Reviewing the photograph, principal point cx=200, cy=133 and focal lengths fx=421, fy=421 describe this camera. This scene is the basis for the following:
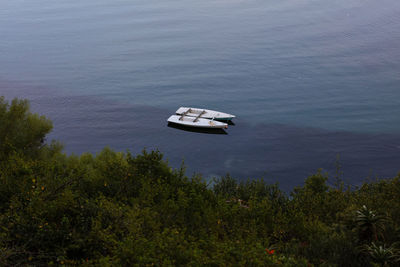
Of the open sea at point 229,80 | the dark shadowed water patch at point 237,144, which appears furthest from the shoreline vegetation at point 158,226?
the dark shadowed water patch at point 237,144

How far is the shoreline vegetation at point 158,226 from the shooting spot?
1984cm

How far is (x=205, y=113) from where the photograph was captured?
249ft

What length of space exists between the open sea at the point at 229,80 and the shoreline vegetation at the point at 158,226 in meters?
11.5

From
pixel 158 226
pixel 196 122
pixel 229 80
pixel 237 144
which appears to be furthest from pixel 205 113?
pixel 158 226

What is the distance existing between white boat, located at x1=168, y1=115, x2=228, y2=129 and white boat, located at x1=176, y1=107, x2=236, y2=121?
1.41m

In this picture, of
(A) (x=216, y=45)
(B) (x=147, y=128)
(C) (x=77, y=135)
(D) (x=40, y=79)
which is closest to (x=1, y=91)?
(D) (x=40, y=79)

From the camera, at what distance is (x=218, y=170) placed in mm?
61219

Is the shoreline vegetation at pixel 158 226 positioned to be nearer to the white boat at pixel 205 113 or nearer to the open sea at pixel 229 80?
the open sea at pixel 229 80

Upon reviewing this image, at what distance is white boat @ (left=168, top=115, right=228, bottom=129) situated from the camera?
71.8m

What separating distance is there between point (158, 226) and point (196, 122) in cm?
→ 5046

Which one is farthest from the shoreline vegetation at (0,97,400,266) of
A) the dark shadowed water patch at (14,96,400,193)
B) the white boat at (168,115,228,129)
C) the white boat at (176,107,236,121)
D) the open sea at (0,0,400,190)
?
the white boat at (176,107,236,121)

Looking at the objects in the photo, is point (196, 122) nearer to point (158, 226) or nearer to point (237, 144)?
point (237, 144)

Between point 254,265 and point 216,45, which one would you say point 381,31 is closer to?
point 216,45

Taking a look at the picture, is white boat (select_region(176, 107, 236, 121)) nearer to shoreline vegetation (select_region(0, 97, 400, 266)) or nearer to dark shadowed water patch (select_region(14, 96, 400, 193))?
dark shadowed water patch (select_region(14, 96, 400, 193))
